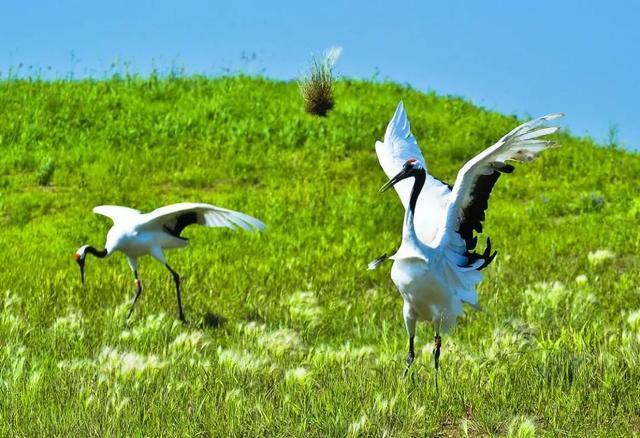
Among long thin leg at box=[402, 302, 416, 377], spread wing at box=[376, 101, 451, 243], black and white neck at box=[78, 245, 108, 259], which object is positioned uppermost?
spread wing at box=[376, 101, 451, 243]

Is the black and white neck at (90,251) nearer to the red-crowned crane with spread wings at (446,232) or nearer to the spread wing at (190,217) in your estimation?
the spread wing at (190,217)

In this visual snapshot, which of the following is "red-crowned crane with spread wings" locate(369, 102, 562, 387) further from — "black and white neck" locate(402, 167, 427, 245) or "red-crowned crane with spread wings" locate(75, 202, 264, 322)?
"red-crowned crane with spread wings" locate(75, 202, 264, 322)

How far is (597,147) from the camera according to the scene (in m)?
20.7

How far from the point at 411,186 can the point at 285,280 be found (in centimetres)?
494

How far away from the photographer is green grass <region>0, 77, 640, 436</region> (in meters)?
5.42

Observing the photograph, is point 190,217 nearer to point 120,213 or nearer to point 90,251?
point 120,213

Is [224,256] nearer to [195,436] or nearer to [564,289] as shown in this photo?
[564,289]

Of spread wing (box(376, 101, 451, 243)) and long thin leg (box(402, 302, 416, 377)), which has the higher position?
spread wing (box(376, 101, 451, 243))

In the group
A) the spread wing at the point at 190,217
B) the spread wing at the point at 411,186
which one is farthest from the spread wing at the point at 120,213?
the spread wing at the point at 411,186

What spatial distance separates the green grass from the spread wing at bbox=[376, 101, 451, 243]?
1.02 metres

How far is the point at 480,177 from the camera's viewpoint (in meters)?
5.50

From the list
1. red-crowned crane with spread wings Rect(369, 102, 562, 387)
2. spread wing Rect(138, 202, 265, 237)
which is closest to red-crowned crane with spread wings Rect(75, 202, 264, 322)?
spread wing Rect(138, 202, 265, 237)

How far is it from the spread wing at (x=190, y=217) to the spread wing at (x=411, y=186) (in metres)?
2.27

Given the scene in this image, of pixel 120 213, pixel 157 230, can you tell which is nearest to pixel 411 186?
pixel 157 230
